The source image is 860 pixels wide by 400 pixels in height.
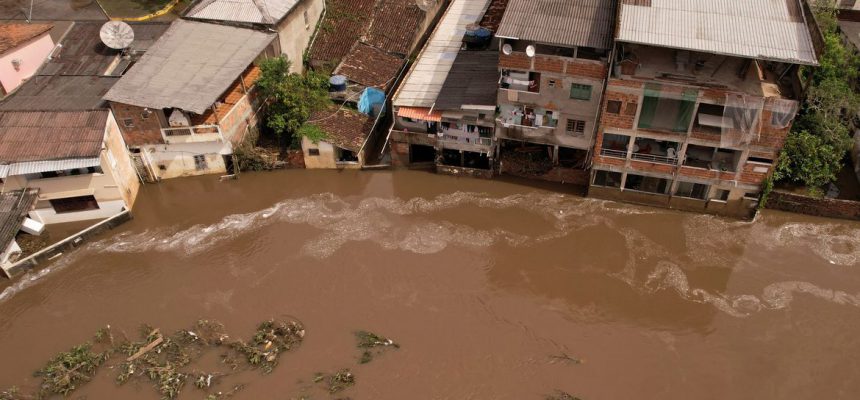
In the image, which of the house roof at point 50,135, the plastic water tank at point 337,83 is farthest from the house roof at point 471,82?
the house roof at point 50,135

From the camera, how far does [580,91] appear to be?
90.7 ft

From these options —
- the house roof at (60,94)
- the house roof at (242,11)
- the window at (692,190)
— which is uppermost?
the house roof at (242,11)

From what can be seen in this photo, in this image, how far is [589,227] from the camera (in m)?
28.9

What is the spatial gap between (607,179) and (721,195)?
17.5ft

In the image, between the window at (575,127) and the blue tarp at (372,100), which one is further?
the blue tarp at (372,100)

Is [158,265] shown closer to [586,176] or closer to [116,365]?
[116,365]

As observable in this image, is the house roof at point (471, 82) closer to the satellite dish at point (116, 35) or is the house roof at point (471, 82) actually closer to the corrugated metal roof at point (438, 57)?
the corrugated metal roof at point (438, 57)

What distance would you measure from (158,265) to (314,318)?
8.65 metres

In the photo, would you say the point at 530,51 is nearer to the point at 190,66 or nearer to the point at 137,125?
the point at 190,66

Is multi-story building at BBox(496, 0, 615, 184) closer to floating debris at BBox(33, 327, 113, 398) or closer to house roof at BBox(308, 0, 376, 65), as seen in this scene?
house roof at BBox(308, 0, 376, 65)

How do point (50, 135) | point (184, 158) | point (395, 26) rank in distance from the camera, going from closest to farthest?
point (50, 135) < point (184, 158) < point (395, 26)

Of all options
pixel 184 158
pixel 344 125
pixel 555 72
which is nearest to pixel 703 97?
pixel 555 72

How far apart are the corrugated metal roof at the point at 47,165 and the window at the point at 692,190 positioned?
2787cm

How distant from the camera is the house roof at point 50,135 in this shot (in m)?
27.4
